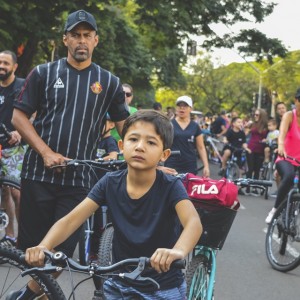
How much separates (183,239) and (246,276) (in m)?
4.08

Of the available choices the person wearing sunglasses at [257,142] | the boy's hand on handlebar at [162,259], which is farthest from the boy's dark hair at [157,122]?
the person wearing sunglasses at [257,142]

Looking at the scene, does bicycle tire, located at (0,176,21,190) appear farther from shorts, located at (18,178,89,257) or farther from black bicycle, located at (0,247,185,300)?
black bicycle, located at (0,247,185,300)

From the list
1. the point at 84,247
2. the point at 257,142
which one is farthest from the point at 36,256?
the point at 257,142

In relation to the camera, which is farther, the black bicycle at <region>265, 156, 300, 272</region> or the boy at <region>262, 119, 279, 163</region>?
the boy at <region>262, 119, 279, 163</region>

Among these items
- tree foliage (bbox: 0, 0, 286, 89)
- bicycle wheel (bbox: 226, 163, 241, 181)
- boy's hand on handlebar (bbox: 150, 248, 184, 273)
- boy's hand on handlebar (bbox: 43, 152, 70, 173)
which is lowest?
bicycle wheel (bbox: 226, 163, 241, 181)

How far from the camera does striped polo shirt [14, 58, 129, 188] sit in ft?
14.6

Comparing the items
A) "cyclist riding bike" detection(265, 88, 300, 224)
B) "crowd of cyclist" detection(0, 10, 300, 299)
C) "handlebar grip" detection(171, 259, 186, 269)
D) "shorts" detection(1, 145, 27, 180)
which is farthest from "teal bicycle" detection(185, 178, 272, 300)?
"cyclist riding bike" detection(265, 88, 300, 224)

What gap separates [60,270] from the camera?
275 centimetres

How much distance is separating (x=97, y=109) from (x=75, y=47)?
41 centimetres

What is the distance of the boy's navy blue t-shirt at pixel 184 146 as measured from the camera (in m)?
9.29

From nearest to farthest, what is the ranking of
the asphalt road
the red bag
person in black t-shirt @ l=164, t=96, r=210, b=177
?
the red bag < the asphalt road < person in black t-shirt @ l=164, t=96, r=210, b=177

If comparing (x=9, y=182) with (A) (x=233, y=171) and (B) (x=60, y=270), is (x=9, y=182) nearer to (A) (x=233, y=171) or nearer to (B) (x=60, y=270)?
(B) (x=60, y=270)

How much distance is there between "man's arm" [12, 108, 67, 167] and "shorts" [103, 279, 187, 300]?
139 centimetres

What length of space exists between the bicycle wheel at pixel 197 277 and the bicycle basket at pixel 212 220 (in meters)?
0.16
